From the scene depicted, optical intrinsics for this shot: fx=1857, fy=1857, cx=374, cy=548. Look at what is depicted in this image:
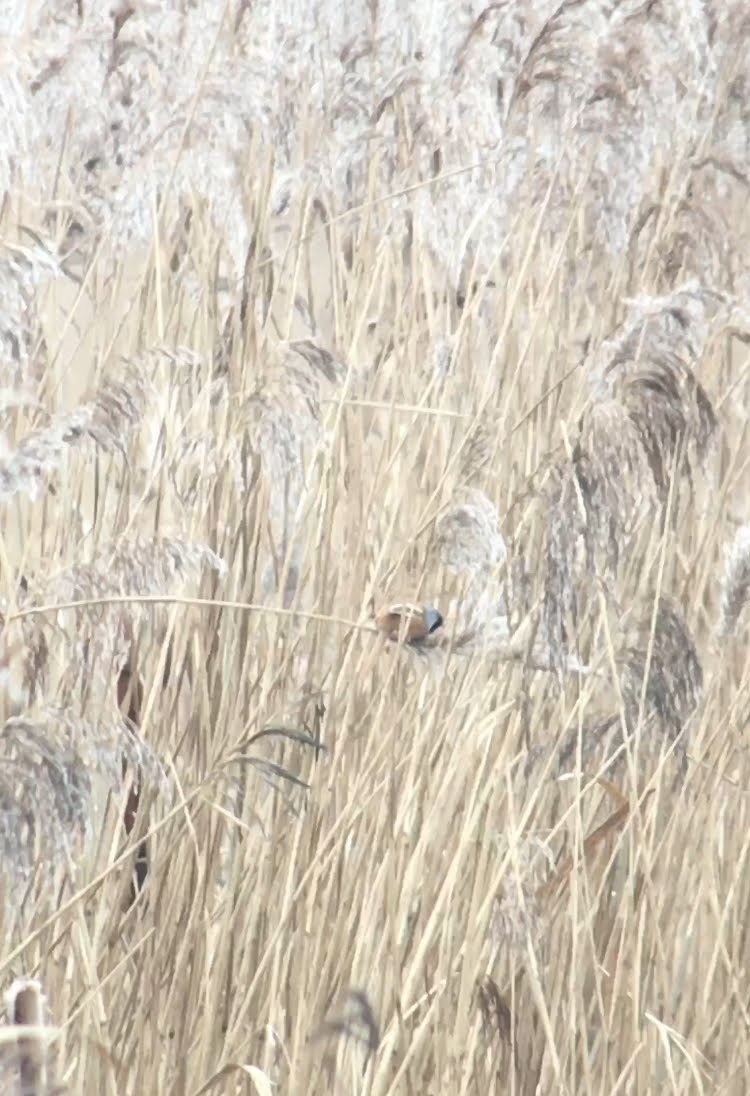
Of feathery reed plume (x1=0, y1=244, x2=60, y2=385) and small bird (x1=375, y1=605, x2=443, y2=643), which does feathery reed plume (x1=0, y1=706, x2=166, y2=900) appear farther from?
small bird (x1=375, y1=605, x2=443, y2=643)

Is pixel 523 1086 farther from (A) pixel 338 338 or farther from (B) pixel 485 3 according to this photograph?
(B) pixel 485 3

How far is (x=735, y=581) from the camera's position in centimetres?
142

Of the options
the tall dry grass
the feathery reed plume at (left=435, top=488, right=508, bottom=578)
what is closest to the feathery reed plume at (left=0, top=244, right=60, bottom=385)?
the tall dry grass

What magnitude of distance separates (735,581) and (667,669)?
0.09m

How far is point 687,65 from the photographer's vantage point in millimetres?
2184

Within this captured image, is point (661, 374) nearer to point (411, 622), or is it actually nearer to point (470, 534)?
point (470, 534)

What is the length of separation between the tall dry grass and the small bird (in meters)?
0.04

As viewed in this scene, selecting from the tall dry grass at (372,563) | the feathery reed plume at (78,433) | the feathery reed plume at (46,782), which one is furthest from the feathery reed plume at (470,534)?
the feathery reed plume at (46,782)

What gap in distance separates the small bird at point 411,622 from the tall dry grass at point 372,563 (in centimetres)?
4

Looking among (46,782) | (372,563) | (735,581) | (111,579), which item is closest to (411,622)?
(372,563)

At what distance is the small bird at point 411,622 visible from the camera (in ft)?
5.08

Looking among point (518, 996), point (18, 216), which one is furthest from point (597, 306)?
point (518, 996)

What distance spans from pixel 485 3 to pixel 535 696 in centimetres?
103

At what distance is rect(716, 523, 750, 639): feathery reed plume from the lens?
1.41 metres
